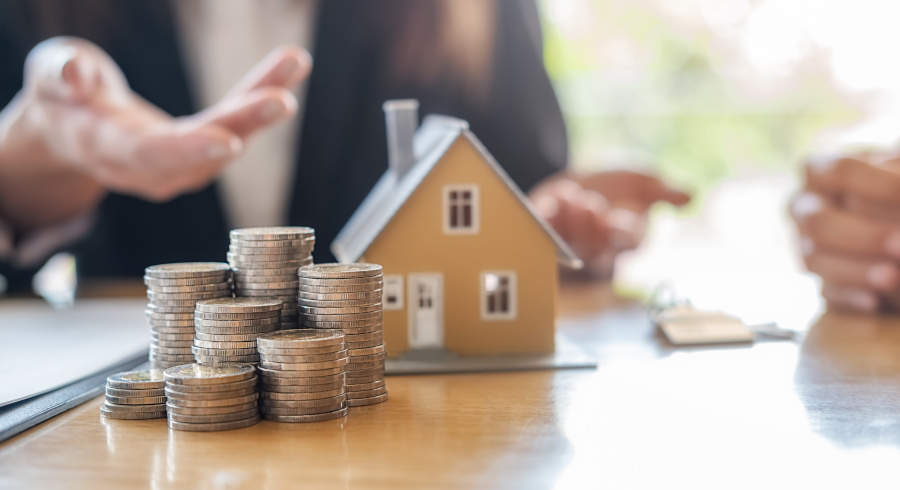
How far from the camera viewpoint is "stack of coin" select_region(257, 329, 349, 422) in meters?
1.03

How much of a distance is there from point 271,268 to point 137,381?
0.84ft

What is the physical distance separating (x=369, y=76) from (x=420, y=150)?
1.25 metres

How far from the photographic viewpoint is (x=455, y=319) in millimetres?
1421

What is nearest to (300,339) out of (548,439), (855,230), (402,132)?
(548,439)

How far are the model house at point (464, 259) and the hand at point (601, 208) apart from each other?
87 cm

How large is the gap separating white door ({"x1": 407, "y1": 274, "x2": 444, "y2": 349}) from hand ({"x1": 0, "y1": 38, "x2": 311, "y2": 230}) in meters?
0.55

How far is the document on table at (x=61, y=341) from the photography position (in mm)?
1260

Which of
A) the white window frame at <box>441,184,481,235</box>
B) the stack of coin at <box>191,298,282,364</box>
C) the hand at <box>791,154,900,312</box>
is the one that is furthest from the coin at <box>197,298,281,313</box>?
the hand at <box>791,154,900,312</box>

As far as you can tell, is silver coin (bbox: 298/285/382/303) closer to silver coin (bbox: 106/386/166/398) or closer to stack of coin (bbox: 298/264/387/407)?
stack of coin (bbox: 298/264/387/407)

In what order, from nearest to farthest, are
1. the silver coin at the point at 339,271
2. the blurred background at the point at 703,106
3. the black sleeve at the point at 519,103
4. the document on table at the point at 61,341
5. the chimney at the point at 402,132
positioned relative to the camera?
the silver coin at the point at 339,271 → the document on table at the point at 61,341 → the chimney at the point at 402,132 → the black sleeve at the point at 519,103 → the blurred background at the point at 703,106

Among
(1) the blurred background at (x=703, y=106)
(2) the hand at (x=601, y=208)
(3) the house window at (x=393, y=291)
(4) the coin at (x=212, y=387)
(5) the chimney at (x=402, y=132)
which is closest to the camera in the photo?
(4) the coin at (x=212, y=387)

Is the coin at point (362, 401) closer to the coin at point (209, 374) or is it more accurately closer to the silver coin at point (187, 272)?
the coin at point (209, 374)

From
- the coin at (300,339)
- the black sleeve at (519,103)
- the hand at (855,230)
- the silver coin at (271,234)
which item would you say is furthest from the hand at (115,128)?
the hand at (855,230)

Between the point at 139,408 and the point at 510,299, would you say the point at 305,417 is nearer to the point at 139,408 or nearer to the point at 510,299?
the point at 139,408
